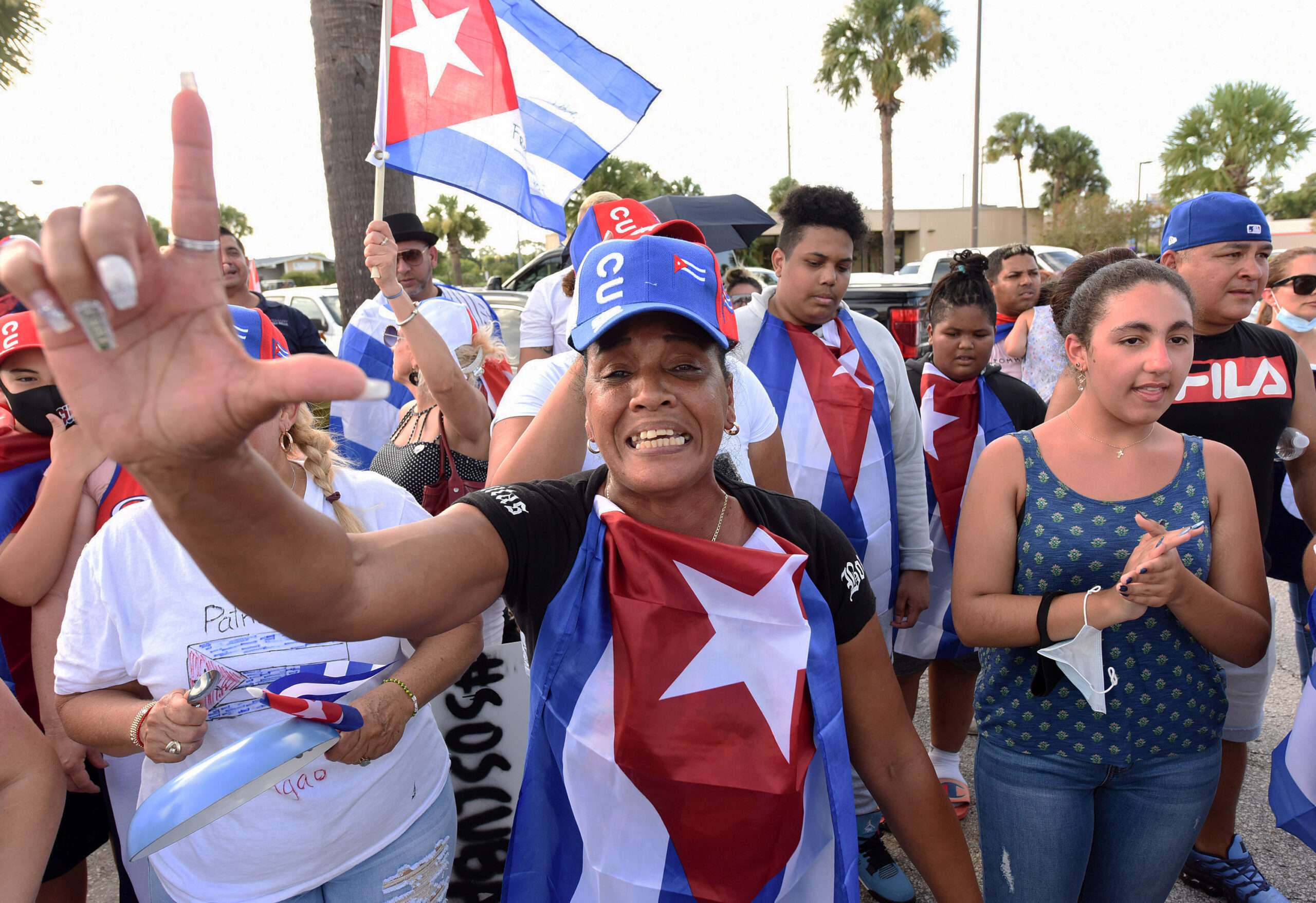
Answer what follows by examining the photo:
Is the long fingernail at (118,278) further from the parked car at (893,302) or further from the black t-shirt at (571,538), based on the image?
the parked car at (893,302)

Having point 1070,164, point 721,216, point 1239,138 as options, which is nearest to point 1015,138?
point 1070,164

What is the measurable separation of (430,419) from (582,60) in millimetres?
1993

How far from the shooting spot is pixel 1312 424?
2.83 meters

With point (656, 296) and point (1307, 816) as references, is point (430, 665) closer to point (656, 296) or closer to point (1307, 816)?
point (656, 296)

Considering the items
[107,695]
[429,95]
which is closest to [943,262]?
[429,95]

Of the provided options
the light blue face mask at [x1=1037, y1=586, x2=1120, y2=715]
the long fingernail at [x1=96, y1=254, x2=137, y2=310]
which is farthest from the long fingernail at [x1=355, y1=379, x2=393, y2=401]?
the light blue face mask at [x1=1037, y1=586, x2=1120, y2=715]

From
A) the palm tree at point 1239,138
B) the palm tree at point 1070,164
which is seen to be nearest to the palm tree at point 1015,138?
the palm tree at point 1070,164

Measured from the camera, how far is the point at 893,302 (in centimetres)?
1052

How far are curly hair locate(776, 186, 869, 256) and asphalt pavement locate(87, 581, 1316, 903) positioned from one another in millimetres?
2247

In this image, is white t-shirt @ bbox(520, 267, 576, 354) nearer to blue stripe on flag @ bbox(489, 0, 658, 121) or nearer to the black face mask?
blue stripe on flag @ bbox(489, 0, 658, 121)

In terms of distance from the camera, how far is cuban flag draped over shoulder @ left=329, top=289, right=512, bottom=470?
12.0 ft

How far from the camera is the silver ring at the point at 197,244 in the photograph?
0.92 metres

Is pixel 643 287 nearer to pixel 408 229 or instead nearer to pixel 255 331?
pixel 255 331

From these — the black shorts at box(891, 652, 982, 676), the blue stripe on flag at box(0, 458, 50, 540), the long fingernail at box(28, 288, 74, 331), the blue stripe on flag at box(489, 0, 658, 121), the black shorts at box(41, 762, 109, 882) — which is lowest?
the black shorts at box(891, 652, 982, 676)
